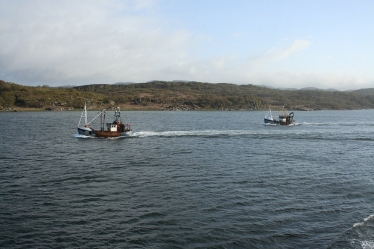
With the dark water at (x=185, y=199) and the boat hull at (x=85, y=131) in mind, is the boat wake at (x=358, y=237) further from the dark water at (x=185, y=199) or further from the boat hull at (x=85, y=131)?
the boat hull at (x=85, y=131)

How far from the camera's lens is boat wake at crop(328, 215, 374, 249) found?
67.2 feet

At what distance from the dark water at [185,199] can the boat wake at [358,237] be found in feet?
0.20

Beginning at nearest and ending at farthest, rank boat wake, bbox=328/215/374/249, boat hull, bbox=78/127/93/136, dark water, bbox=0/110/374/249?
boat wake, bbox=328/215/374/249
dark water, bbox=0/110/374/249
boat hull, bbox=78/127/93/136

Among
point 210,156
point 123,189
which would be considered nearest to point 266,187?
point 123,189

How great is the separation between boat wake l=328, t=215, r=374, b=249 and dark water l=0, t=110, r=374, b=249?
0.20ft

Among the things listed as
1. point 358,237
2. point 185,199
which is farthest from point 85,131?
point 358,237

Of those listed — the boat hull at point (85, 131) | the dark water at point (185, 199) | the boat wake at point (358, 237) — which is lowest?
the boat wake at point (358, 237)

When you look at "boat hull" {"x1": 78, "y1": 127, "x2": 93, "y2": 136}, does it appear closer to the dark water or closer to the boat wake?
the dark water

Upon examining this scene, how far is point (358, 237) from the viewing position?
21.7 meters

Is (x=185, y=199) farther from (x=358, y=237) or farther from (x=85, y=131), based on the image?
(x=85, y=131)

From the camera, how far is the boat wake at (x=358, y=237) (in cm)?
2047

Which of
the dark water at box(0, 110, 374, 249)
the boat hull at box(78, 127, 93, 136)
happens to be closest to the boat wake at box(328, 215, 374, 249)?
the dark water at box(0, 110, 374, 249)

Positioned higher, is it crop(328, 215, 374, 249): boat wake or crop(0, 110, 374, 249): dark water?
crop(0, 110, 374, 249): dark water

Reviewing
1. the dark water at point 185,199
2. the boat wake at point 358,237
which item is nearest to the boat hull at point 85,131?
the dark water at point 185,199
